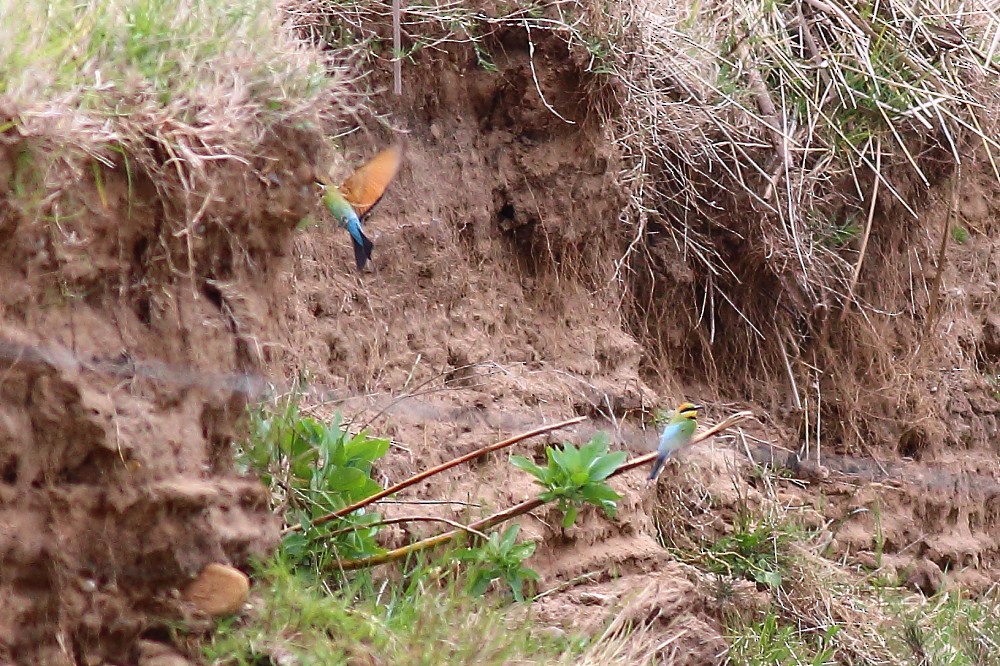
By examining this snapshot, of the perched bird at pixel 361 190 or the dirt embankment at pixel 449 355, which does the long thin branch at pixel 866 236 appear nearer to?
the dirt embankment at pixel 449 355

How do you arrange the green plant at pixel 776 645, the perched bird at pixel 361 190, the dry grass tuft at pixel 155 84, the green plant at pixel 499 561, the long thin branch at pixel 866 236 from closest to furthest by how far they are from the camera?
Answer: 1. the dry grass tuft at pixel 155 84
2. the green plant at pixel 499 561
3. the perched bird at pixel 361 190
4. the green plant at pixel 776 645
5. the long thin branch at pixel 866 236

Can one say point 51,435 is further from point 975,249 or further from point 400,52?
point 975,249

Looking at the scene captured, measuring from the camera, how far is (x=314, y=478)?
A: 3.03 meters

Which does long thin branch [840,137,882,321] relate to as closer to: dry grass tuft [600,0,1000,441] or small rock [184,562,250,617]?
dry grass tuft [600,0,1000,441]

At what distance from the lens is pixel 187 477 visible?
2559mm

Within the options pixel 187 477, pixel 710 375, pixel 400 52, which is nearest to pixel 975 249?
pixel 710 375

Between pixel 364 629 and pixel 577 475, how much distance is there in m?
0.72

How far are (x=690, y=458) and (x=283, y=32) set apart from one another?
8.26ft

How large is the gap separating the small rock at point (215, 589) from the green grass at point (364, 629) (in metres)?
0.05

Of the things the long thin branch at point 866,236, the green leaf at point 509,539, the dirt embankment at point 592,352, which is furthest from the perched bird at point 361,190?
the long thin branch at point 866,236

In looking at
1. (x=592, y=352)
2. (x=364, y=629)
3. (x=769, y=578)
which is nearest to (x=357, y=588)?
(x=364, y=629)

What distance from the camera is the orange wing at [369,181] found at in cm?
342

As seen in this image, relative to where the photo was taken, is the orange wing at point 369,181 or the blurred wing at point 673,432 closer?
the orange wing at point 369,181

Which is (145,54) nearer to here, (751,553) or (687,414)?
(687,414)
